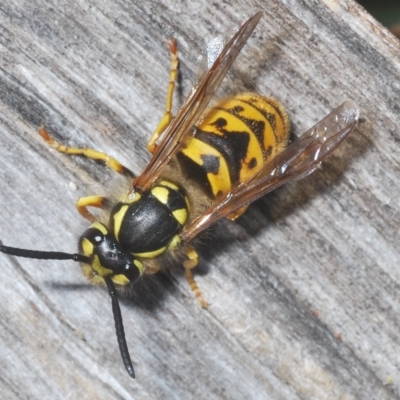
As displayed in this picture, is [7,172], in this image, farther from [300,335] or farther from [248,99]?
[300,335]

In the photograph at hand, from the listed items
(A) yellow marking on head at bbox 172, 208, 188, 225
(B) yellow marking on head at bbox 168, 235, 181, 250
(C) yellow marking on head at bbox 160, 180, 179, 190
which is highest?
(C) yellow marking on head at bbox 160, 180, 179, 190

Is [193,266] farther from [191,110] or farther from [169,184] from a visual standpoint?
[191,110]

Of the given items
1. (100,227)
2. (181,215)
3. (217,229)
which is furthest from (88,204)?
(217,229)

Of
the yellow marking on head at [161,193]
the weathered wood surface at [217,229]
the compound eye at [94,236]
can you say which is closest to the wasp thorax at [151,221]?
the yellow marking on head at [161,193]

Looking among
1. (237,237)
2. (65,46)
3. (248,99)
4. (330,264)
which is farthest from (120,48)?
(330,264)

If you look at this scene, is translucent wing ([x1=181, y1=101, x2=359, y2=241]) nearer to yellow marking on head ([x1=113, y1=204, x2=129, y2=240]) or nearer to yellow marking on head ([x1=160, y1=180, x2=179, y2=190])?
yellow marking on head ([x1=160, y1=180, x2=179, y2=190])

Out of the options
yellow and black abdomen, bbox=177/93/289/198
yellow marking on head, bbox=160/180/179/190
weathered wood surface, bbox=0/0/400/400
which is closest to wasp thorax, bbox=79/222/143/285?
weathered wood surface, bbox=0/0/400/400
